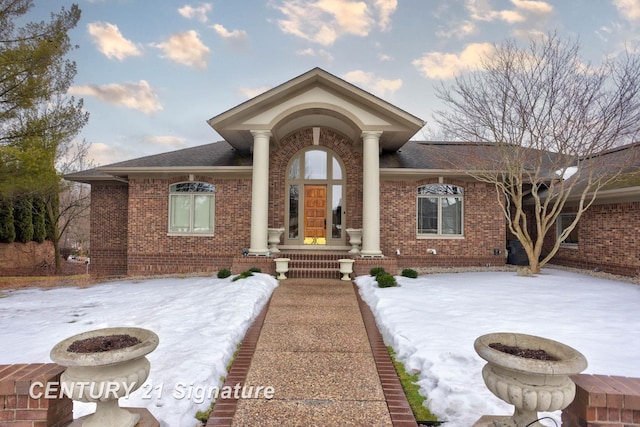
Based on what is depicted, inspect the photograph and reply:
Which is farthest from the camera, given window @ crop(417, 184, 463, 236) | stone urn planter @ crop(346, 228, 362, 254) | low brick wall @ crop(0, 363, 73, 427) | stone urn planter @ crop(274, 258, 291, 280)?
window @ crop(417, 184, 463, 236)

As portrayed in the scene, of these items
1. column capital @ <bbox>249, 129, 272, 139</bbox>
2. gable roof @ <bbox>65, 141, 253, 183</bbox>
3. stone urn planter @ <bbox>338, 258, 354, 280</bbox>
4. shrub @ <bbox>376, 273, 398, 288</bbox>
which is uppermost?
column capital @ <bbox>249, 129, 272, 139</bbox>

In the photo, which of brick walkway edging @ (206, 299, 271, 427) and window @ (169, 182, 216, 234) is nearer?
brick walkway edging @ (206, 299, 271, 427)

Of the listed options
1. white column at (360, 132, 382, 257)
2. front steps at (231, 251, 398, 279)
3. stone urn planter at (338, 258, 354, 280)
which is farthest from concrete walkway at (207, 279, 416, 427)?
white column at (360, 132, 382, 257)

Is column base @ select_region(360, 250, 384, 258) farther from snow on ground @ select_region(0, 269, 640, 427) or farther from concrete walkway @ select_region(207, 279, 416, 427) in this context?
concrete walkway @ select_region(207, 279, 416, 427)

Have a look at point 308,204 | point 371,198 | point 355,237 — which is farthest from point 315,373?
point 308,204

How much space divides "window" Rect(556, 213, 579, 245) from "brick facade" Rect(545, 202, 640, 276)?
215 mm

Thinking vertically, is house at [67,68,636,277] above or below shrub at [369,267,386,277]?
above

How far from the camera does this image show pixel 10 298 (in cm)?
867

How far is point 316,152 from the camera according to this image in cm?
1291

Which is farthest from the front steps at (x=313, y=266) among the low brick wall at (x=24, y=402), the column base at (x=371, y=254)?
the low brick wall at (x=24, y=402)

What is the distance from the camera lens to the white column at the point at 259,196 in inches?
420

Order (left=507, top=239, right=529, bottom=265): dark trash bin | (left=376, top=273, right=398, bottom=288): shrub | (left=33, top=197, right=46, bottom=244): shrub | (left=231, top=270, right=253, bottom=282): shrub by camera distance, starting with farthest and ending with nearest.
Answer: (left=33, top=197, right=46, bottom=244): shrub
(left=507, top=239, right=529, bottom=265): dark trash bin
(left=231, top=270, right=253, bottom=282): shrub
(left=376, top=273, right=398, bottom=288): shrub

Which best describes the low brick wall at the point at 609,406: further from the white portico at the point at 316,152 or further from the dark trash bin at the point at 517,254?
the dark trash bin at the point at 517,254

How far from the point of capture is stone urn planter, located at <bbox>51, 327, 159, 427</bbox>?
94.8 inches
